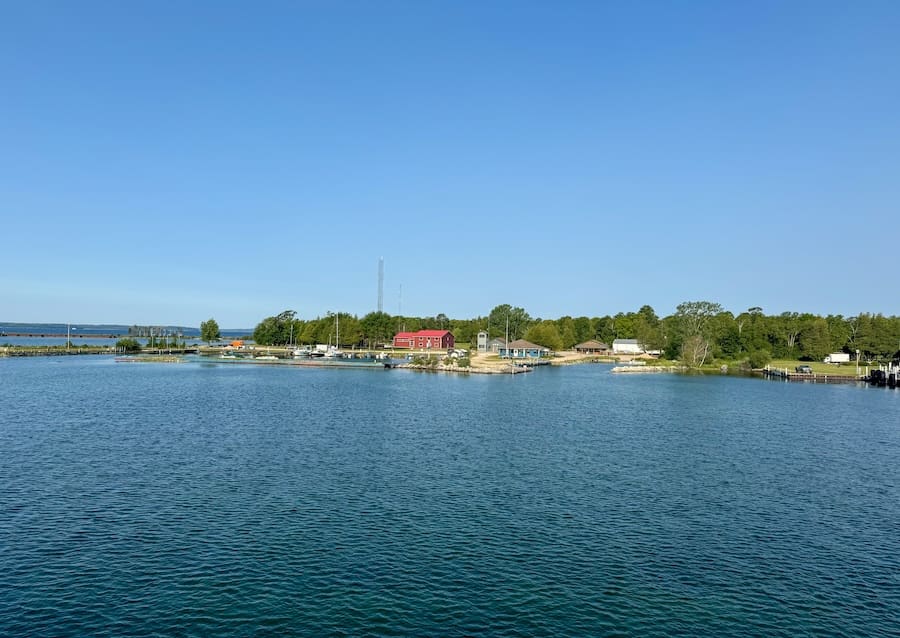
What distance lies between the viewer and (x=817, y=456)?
49.7 m

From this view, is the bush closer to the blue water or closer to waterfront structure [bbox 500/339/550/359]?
waterfront structure [bbox 500/339/550/359]

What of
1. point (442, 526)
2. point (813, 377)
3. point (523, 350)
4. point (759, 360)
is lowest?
point (442, 526)

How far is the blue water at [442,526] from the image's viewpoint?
22250mm

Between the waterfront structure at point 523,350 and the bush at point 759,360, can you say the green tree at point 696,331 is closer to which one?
the bush at point 759,360

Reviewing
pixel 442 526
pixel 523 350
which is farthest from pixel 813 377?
pixel 442 526

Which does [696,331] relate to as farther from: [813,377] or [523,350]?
[523,350]

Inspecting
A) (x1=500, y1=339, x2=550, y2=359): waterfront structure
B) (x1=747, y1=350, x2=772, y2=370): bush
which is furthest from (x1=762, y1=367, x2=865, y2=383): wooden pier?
(x1=500, y1=339, x2=550, y2=359): waterfront structure

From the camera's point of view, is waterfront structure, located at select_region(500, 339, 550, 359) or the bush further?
waterfront structure, located at select_region(500, 339, 550, 359)

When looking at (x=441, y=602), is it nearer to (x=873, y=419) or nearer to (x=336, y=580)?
(x=336, y=580)

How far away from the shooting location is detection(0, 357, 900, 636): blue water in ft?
73.0

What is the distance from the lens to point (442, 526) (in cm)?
3094

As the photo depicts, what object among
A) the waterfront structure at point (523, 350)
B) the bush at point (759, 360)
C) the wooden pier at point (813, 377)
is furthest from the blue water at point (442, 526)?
the waterfront structure at point (523, 350)

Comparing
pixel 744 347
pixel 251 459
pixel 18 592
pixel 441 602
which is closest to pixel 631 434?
pixel 251 459

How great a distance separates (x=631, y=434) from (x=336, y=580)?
4056 centimetres
